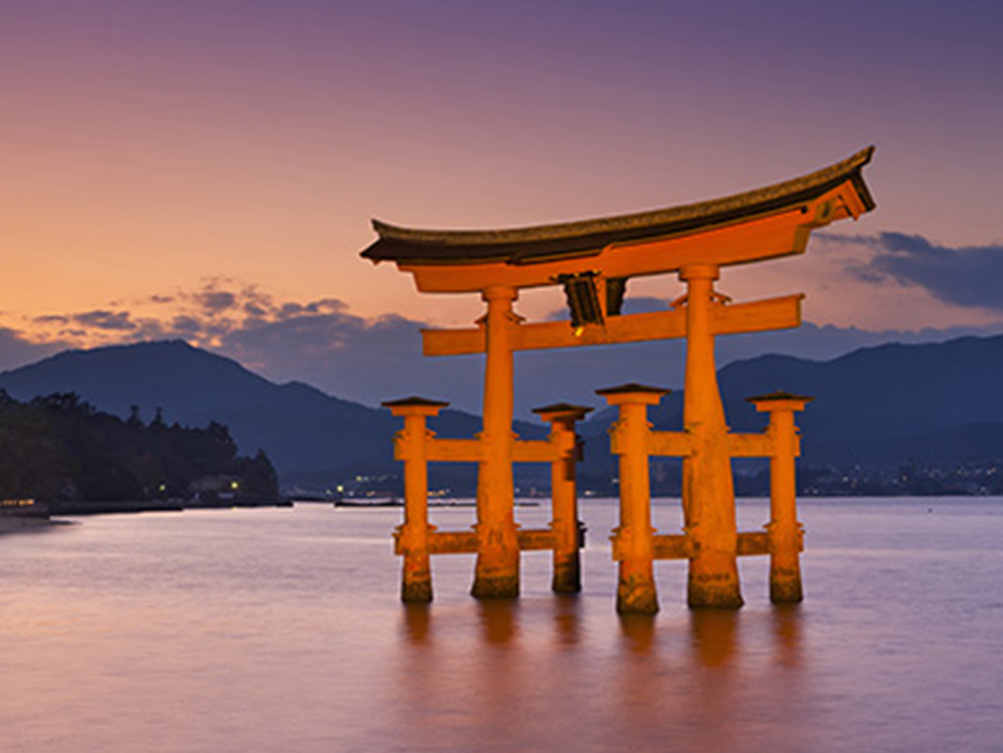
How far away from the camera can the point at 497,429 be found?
24.6 m

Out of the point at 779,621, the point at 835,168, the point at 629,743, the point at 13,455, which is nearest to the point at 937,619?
the point at 779,621

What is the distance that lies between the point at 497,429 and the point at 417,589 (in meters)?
3.64

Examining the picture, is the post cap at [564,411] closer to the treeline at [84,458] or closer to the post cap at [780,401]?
the post cap at [780,401]

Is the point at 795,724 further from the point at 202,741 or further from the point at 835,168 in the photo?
the point at 835,168

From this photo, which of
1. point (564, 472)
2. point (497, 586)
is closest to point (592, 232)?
point (564, 472)

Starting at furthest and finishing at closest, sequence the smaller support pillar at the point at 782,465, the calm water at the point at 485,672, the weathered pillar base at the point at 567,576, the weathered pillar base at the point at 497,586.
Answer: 1. the weathered pillar base at the point at 567,576
2. the weathered pillar base at the point at 497,586
3. the smaller support pillar at the point at 782,465
4. the calm water at the point at 485,672

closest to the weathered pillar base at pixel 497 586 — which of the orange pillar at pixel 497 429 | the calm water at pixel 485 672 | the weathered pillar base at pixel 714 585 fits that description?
the calm water at pixel 485 672

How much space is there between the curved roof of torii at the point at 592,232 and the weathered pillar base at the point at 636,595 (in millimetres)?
5357

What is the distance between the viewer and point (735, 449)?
22797 millimetres

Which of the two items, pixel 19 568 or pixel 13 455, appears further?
pixel 13 455

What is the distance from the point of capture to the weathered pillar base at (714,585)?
22.6 meters

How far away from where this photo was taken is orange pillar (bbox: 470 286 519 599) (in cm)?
2455

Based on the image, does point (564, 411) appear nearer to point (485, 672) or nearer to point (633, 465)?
point (633, 465)

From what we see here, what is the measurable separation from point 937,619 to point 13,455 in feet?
289
